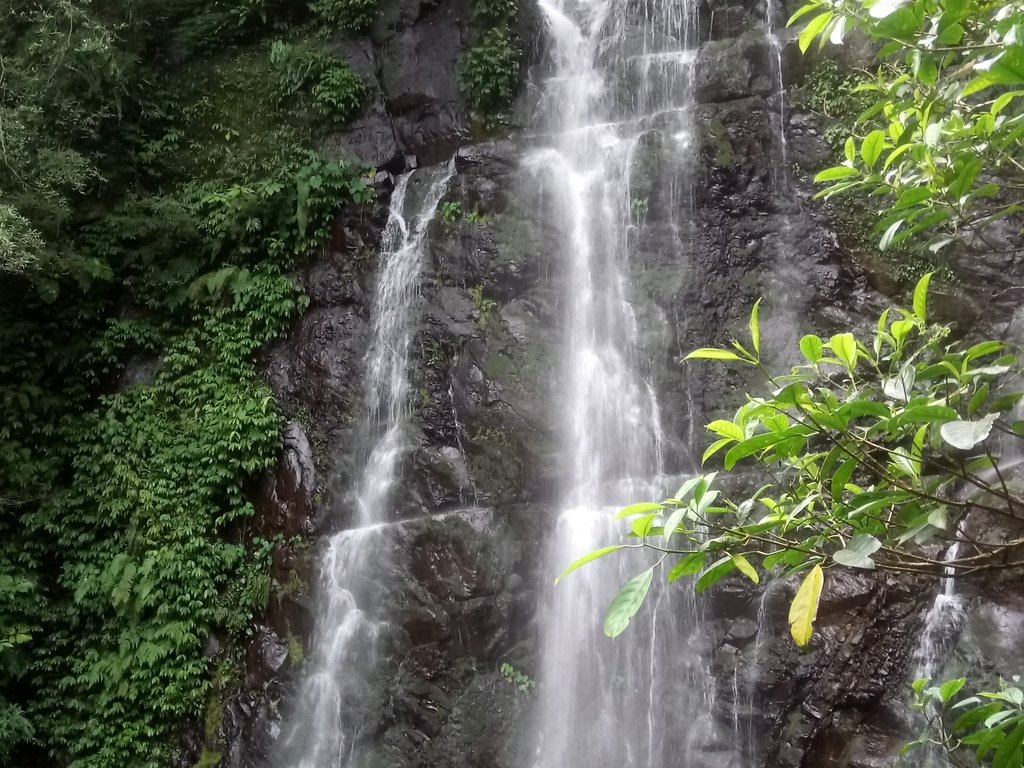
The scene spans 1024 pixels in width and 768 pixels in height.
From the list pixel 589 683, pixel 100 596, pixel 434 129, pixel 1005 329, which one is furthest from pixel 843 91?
pixel 100 596

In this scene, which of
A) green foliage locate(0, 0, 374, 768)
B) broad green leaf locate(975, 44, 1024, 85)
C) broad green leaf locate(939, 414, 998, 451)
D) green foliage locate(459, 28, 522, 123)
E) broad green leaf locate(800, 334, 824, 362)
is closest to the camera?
broad green leaf locate(939, 414, 998, 451)

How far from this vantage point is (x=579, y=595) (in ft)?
22.3

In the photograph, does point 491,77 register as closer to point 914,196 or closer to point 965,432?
point 914,196

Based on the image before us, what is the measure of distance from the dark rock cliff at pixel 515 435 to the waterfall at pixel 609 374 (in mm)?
177

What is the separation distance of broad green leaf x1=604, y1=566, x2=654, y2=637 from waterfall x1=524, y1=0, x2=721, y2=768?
509cm

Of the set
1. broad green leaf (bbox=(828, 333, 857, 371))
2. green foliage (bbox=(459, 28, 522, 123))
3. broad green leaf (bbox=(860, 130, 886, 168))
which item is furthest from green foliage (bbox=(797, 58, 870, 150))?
broad green leaf (bbox=(828, 333, 857, 371))

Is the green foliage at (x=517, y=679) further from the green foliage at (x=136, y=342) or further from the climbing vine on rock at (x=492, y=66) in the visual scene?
the climbing vine on rock at (x=492, y=66)

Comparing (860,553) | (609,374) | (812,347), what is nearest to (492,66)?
(609,374)

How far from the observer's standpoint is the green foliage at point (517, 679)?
6.59 meters

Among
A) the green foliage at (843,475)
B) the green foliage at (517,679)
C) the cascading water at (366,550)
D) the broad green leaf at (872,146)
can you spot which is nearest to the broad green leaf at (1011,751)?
the green foliage at (843,475)

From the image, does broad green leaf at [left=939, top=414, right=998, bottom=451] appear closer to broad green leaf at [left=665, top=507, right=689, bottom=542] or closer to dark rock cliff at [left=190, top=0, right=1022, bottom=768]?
broad green leaf at [left=665, top=507, right=689, bottom=542]

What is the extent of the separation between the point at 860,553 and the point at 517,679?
5.57 meters

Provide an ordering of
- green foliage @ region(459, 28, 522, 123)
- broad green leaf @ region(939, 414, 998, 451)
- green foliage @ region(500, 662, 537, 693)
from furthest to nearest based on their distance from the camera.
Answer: green foliage @ region(459, 28, 522, 123), green foliage @ region(500, 662, 537, 693), broad green leaf @ region(939, 414, 998, 451)

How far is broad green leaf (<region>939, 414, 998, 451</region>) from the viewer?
1414 millimetres
